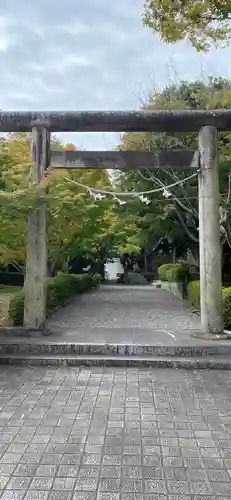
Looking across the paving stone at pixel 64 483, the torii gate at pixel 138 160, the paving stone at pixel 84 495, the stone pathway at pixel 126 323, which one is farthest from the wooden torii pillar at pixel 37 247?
the paving stone at pixel 84 495

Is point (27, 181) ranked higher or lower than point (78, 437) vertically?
higher

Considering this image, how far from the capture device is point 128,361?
22.2 ft

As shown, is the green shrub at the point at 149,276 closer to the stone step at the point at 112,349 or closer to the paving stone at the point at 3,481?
the stone step at the point at 112,349

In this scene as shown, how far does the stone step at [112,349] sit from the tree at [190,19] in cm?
497

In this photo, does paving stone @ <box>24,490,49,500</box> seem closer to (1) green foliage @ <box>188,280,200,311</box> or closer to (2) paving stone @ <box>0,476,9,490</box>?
(2) paving stone @ <box>0,476,9,490</box>

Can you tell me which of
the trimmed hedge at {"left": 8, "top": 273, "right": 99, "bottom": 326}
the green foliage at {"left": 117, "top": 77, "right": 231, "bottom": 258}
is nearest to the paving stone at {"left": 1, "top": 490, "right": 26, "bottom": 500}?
the trimmed hedge at {"left": 8, "top": 273, "right": 99, "bottom": 326}

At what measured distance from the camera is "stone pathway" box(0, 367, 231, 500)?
3.06 meters

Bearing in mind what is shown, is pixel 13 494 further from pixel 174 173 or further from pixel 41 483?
pixel 174 173

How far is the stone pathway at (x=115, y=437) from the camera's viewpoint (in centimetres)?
306

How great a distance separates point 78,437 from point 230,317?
5581 millimetres

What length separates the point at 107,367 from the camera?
6.71 m

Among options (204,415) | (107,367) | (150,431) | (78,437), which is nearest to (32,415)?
(78,437)

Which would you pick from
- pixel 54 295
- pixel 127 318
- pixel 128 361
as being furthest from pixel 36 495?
pixel 54 295

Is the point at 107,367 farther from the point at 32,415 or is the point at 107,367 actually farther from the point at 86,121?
the point at 86,121
